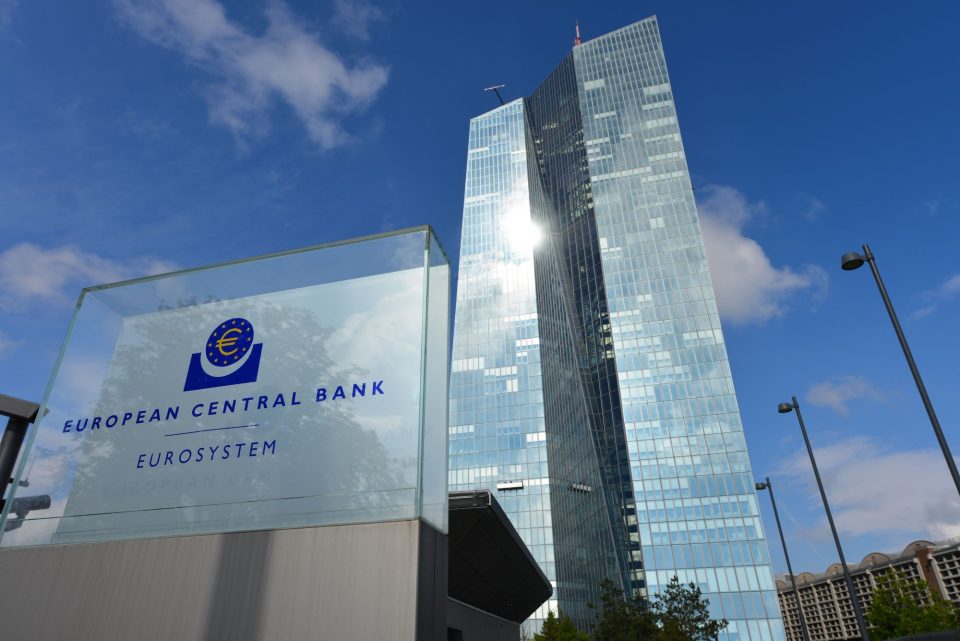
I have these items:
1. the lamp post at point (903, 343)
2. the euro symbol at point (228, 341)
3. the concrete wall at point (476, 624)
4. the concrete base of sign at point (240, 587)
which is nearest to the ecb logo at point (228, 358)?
the euro symbol at point (228, 341)

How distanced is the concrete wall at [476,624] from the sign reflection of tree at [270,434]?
786cm

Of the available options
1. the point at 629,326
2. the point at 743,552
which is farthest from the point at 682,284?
the point at 743,552

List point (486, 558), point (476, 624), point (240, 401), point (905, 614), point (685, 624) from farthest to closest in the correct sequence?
1. point (905, 614)
2. point (685, 624)
3. point (476, 624)
4. point (486, 558)
5. point (240, 401)

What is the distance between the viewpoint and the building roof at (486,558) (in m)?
13.8

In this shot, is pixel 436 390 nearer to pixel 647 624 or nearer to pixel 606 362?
pixel 647 624

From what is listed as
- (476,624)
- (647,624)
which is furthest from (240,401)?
(647,624)

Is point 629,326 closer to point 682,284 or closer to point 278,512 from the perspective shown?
point 682,284

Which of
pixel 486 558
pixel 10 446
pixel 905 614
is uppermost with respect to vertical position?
pixel 905 614

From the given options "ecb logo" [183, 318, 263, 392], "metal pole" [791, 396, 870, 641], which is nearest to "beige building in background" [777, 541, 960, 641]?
"metal pole" [791, 396, 870, 641]

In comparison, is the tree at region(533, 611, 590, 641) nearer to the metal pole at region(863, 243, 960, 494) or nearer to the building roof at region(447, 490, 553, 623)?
the building roof at region(447, 490, 553, 623)

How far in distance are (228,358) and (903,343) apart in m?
15.8

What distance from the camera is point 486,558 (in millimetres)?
17266

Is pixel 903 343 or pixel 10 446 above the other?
pixel 903 343

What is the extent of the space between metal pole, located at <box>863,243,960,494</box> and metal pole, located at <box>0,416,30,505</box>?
18423 millimetres
